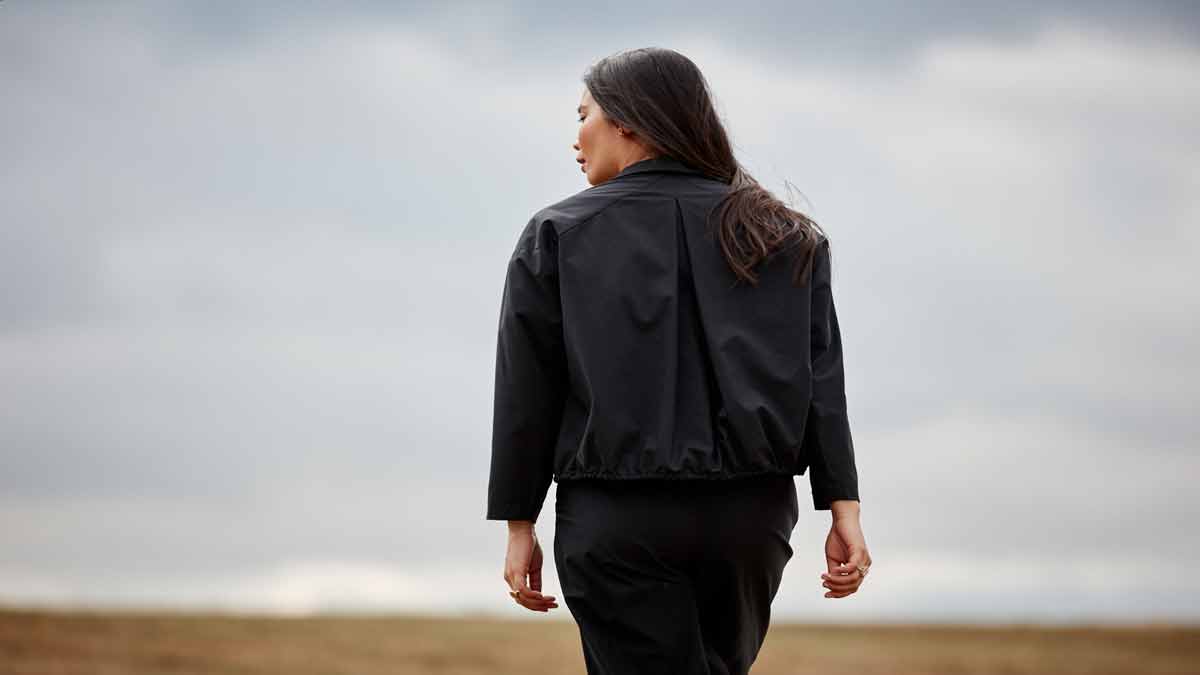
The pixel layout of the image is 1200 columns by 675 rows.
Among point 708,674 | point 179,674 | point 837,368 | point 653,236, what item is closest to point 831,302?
point 837,368

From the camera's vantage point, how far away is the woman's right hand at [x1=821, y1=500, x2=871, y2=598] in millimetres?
2959

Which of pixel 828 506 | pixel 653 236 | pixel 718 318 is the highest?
pixel 653 236

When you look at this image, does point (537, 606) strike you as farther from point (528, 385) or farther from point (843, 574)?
point (843, 574)

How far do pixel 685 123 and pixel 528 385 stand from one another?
690 mm

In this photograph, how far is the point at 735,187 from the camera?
312 centimetres

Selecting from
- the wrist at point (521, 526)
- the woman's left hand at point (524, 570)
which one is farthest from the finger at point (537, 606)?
the wrist at point (521, 526)

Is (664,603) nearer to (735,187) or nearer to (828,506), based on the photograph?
(828,506)

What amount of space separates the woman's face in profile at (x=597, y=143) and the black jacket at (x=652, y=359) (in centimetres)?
8

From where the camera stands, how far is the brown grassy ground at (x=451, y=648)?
10.4m

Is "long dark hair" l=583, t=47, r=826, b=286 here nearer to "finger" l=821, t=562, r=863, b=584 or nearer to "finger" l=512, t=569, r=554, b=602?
"finger" l=821, t=562, r=863, b=584

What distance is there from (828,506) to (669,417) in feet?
1.47

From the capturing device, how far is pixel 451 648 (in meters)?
11.0

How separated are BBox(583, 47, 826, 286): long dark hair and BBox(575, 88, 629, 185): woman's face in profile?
3 centimetres

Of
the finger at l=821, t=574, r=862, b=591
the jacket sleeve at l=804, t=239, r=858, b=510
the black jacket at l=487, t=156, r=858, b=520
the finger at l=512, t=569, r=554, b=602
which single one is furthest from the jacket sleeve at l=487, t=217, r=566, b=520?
the finger at l=821, t=574, r=862, b=591
